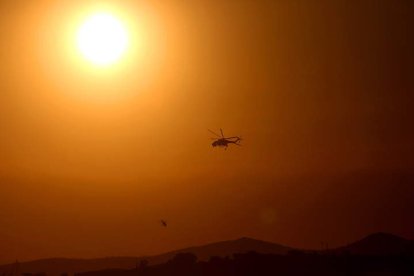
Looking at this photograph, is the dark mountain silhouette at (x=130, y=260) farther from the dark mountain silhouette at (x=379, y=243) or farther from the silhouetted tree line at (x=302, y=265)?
the silhouetted tree line at (x=302, y=265)

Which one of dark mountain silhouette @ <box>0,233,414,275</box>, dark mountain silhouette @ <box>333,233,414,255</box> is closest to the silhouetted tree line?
dark mountain silhouette @ <box>333,233,414,255</box>

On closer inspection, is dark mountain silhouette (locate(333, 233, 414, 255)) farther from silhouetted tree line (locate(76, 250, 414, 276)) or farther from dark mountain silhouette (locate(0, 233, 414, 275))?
silhouetted tree line (locate(76, 250, 414, 276))

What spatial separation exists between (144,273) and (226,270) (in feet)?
42.8

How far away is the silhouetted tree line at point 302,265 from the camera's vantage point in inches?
2768

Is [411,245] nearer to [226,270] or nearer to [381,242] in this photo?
[381,242]

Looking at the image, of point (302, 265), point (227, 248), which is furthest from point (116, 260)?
point (302, 265)

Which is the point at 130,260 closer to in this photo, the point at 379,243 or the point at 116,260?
the point at 116,260

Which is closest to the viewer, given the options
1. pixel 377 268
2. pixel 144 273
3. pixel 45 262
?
pixel 377 268

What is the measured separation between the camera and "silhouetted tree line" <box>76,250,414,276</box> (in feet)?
231

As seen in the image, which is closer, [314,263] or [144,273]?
[314,263]

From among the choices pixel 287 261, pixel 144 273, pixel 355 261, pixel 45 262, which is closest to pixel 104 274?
pixel 144 273

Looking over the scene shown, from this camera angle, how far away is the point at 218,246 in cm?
15812

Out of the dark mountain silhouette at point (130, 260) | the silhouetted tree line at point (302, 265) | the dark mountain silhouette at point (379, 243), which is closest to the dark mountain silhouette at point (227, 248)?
the dark mountain silhouette at point (130, 260)

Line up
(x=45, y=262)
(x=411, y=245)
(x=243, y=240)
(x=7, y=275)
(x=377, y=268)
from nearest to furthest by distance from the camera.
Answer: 1. (x=377, y=268)
2. (x=411, y=245)
3. (x=7, y=275)
4. (x=45, y=262)
5. (x=243, y=240)
